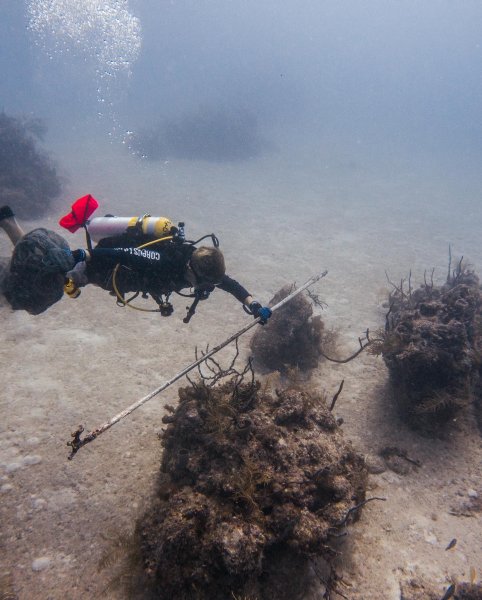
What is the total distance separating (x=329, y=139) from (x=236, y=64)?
87.8 metres

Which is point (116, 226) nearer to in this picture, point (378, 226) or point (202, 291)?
point (202, 291)

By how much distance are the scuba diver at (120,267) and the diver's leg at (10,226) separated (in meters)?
0.30

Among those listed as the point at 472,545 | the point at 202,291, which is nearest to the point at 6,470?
the point at 202,291

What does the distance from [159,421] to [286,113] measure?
7638 cm

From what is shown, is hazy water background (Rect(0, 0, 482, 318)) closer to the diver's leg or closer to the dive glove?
the dive glove

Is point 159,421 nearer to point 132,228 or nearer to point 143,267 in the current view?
point 143,267

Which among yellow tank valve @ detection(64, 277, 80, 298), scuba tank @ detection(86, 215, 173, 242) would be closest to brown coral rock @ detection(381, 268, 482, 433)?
scuba tank @ detection(86, 215, 173, 242)

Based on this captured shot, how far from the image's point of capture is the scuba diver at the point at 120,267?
4488 millimetres

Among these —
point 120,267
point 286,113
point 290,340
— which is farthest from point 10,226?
point 286,113

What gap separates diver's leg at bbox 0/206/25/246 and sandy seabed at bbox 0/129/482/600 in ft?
7.71

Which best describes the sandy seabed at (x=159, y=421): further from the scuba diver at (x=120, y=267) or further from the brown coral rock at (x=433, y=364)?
the scuba diver at (x=120, y=267)

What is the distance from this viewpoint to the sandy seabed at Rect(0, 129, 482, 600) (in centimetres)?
351

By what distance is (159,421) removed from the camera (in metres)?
5.34

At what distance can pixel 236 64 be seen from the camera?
118 meters
